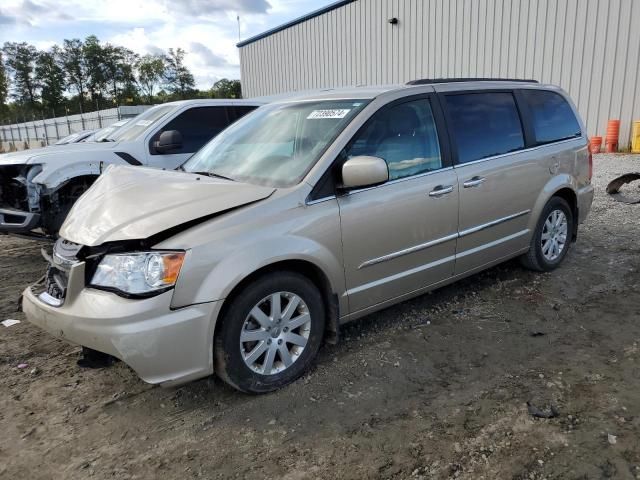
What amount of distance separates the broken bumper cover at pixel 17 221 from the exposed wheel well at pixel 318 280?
3.78 metres

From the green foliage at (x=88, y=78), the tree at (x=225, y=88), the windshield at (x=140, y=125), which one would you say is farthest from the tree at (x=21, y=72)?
the windshield at (x=140, y=125)

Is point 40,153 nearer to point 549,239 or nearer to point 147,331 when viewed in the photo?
point 147,331

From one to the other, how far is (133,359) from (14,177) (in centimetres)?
429

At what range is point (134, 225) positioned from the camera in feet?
9.05

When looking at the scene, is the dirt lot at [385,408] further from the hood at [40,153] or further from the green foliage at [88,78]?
the green foliage at [88,78]

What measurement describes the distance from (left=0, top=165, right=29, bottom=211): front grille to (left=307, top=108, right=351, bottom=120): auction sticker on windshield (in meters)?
3.85

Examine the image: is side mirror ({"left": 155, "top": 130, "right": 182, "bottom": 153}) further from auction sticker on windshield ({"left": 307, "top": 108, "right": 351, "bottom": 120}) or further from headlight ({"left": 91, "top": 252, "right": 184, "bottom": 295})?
headlight ({"left": 91, "top": 252, "right": 184, "bottom": 295})

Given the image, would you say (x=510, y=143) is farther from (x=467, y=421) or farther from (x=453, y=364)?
(x=467, y=421)

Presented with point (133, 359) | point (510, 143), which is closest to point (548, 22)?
point (510, 143)

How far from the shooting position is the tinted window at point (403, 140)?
135 inches

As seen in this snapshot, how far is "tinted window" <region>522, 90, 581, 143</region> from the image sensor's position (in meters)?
4.69

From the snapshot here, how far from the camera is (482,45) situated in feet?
51.3

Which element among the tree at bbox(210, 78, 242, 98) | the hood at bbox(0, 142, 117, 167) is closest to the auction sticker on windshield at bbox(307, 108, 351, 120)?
the hood at bbox(0, 142, 117, 167)

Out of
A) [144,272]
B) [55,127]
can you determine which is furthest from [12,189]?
[55,127]
